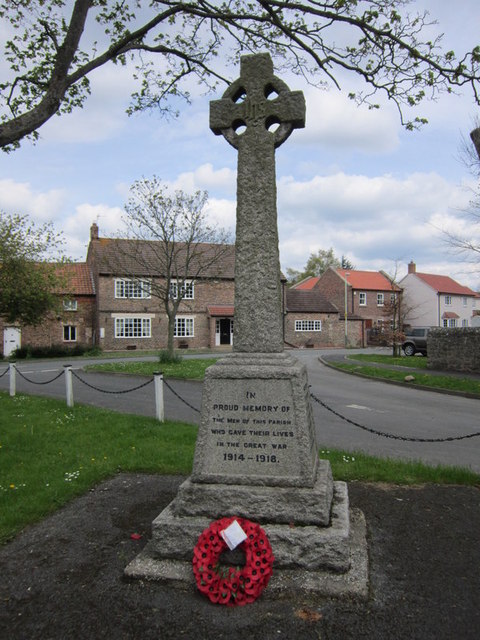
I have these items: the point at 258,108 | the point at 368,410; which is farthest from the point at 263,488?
the point at 368,410

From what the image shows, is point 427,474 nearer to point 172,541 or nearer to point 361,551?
point 361,551

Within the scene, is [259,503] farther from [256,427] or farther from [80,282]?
[80,282]

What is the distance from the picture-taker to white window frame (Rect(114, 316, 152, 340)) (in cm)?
3709

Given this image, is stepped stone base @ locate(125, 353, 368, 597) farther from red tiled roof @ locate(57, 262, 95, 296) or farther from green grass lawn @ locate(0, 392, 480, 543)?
red tiled roof @ locate(57, 262, 95, 296)

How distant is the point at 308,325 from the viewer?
1764 inches

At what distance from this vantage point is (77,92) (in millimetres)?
11328

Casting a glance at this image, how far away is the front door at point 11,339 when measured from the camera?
35463 mm

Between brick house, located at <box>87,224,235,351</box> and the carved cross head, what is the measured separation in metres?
30.6

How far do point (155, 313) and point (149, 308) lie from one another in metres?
0.63

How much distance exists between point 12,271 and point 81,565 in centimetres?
2703

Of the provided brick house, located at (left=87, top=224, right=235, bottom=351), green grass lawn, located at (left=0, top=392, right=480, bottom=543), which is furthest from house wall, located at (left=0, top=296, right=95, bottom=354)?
green grass lawn, located at (left=0, top=392, right=480, bottom=543)

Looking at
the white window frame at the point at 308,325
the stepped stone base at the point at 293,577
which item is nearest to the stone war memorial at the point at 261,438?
the stepped stone base at the point at 293,577

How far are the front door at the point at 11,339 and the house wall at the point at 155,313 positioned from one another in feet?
18.8

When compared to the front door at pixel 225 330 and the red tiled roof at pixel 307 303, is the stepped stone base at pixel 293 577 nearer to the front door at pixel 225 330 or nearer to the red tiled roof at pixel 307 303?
the front door at pixel 225 330
